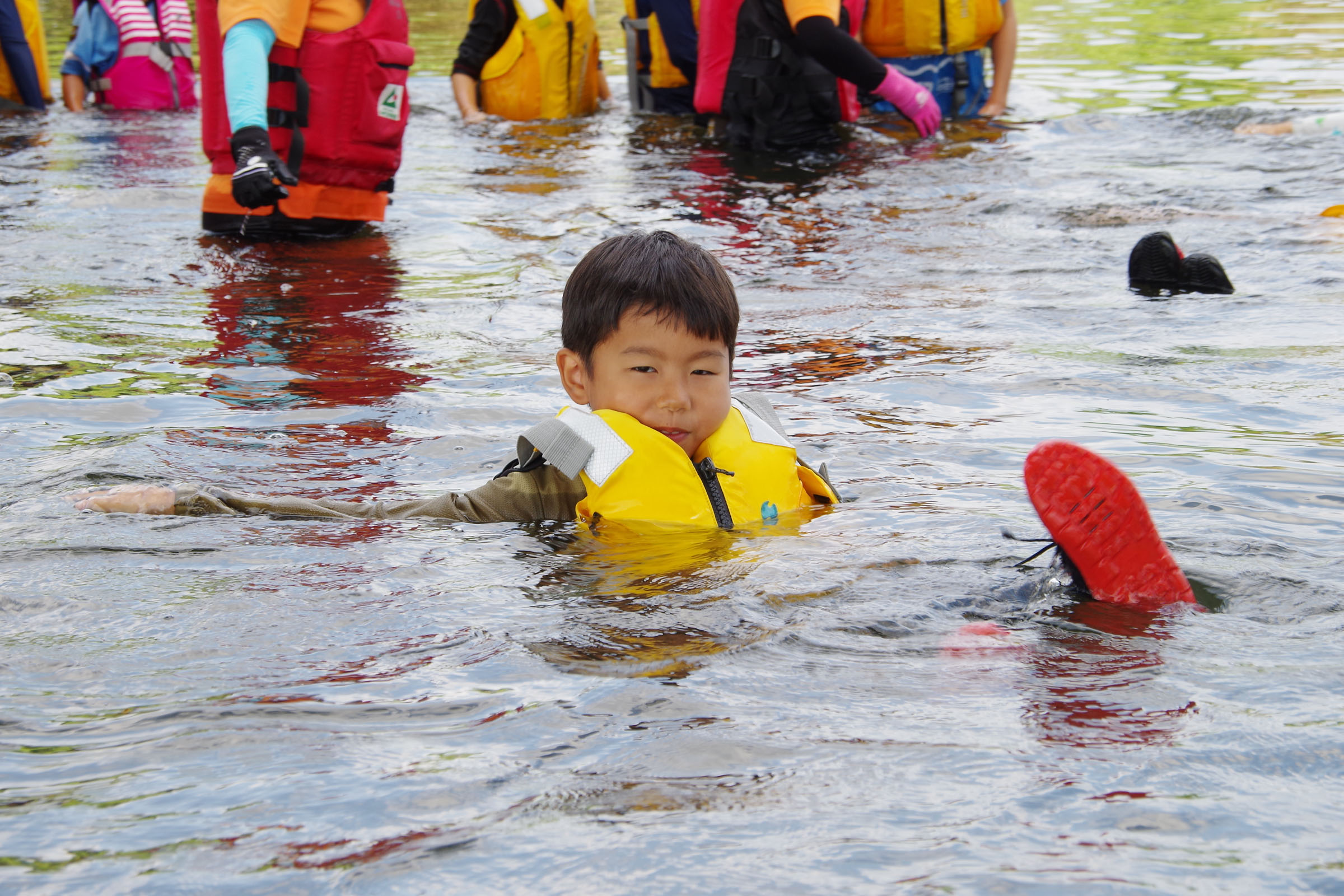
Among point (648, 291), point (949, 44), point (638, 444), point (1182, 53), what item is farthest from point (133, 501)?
point (1182, 53)

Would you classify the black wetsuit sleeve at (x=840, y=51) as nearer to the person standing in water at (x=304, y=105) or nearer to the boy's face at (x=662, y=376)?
the person standing in water at (x=304, y=105)

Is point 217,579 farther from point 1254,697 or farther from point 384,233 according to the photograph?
point 384,233

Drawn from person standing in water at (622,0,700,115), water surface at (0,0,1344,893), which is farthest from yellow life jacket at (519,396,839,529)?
person standing in water at (622,0,700,115)

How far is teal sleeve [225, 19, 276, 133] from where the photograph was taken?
19.3 feet

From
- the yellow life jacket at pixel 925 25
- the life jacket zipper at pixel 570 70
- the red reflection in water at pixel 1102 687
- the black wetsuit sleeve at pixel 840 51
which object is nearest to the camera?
the red reflection in water at pixel 1102 687

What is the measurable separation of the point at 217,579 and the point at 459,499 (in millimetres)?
609

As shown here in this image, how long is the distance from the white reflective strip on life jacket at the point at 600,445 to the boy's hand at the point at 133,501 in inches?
37.8

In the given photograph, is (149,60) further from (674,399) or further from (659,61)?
(674,399)

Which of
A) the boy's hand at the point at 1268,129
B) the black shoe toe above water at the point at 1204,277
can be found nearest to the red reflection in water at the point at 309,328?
the black shoe toe above water at the point at 1204,277

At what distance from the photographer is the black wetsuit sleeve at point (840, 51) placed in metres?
8.45

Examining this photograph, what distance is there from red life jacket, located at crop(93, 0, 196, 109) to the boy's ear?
9.89 m

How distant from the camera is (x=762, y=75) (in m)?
9.01

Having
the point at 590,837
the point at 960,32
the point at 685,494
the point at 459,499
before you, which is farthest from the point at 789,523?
the point at 960,32

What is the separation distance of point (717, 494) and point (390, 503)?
0.77 metres
